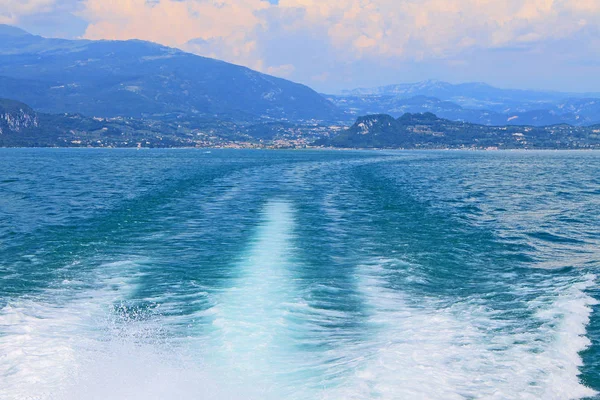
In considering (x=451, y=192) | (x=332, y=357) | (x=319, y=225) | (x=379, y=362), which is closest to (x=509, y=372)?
(x=379, y=362)

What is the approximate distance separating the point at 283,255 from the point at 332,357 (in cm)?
1792

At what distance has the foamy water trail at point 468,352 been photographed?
Answer: 18391 millimetres

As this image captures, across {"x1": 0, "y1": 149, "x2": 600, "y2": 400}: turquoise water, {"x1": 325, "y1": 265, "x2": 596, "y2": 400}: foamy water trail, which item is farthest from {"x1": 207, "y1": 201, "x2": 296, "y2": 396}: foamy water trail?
{"x1": 325, "y1": 265, "x2": 596, "y2": 400}: foamy water trail

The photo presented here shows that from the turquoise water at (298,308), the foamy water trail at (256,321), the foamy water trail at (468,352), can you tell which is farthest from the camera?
the foamy water trail at (256,321)

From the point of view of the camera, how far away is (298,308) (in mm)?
26875

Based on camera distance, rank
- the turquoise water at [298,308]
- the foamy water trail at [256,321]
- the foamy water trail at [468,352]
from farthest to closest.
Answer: the foamy water trail at [256,321] < the turquoise water at [298,308] < the foamy water trail at [468,352]

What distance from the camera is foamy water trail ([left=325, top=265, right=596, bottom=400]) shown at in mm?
18391

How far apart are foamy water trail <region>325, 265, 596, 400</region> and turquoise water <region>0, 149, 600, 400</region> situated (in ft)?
0.26

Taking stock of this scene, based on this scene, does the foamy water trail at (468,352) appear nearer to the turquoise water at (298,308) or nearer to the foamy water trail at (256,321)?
the turquoise water at (298,308)

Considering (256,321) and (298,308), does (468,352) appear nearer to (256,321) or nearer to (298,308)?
(298,308)

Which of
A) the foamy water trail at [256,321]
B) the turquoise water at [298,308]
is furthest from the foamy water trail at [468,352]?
the foamy water trail at [256,321]

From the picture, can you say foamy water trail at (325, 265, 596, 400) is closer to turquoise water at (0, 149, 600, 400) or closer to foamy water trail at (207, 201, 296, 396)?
turquoise water at (0, 149, 600, 400)

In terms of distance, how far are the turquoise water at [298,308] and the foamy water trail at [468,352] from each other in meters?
0.08

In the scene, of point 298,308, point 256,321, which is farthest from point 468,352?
point 256,321
